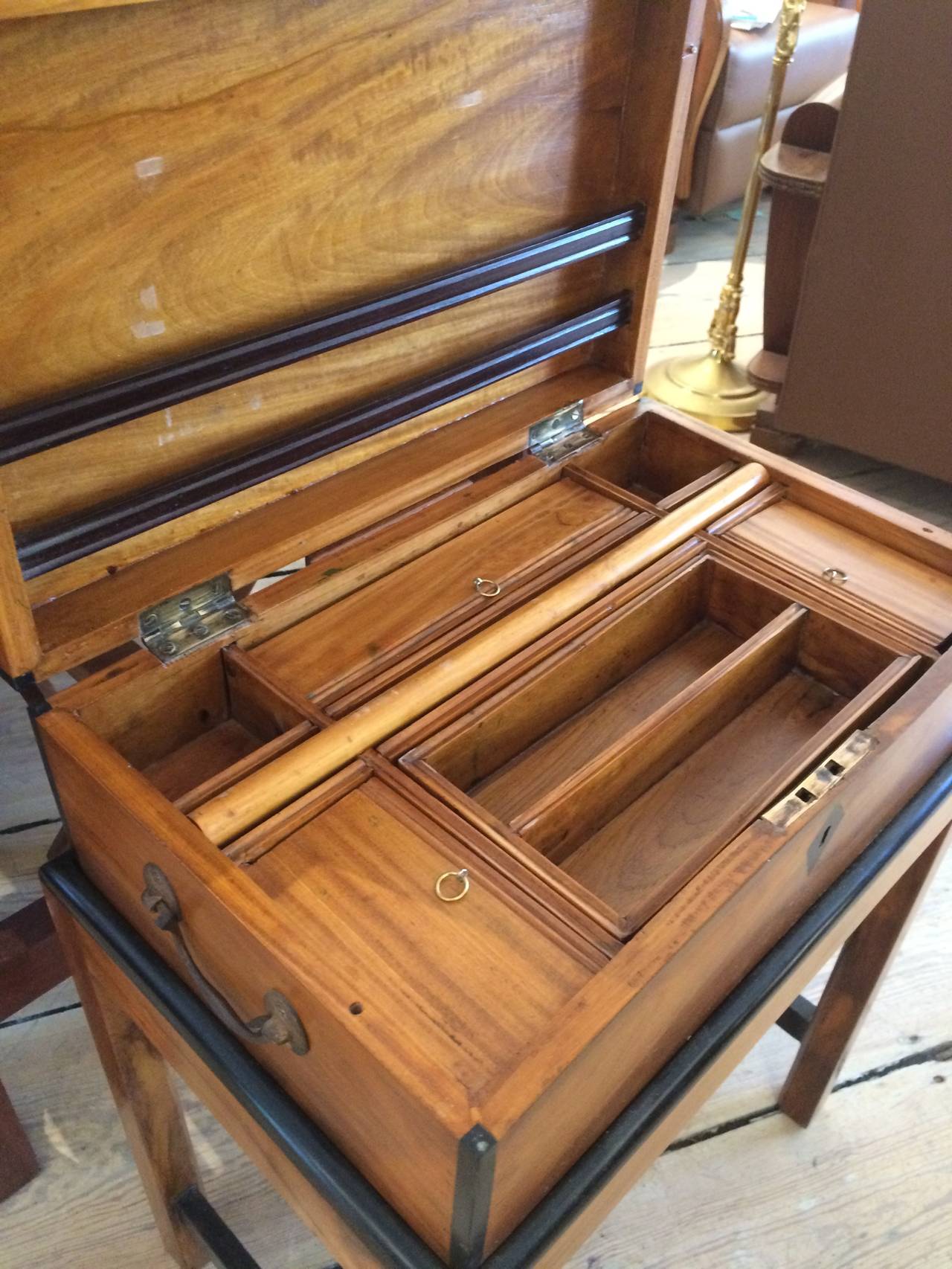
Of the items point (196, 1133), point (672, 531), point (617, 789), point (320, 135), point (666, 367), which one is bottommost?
point (196, 1133)

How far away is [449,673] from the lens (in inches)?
35.5

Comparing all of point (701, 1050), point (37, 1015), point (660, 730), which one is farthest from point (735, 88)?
point (701, 1050)

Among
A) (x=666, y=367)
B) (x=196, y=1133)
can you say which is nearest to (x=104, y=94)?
(x=196, y=1133)

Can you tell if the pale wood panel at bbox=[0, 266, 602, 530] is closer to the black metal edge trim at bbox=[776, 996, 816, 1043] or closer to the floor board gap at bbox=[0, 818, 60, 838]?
the black metal edge trim at bbox=[776, 996, 816, 1043]

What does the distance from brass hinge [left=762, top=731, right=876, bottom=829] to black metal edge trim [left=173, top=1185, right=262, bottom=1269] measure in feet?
2.36

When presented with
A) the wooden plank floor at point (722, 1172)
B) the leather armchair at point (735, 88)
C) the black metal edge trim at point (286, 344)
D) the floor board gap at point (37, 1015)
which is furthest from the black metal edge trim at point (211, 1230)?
the leather armchair at point (735, 88)

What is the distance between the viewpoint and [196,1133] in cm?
134

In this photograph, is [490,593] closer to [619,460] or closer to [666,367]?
[619,460]

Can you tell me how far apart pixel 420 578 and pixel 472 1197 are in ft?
1.80

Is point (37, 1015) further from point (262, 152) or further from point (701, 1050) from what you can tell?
point (262, 152)

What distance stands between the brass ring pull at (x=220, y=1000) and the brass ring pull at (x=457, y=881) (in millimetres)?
135

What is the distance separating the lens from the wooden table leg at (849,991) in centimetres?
113

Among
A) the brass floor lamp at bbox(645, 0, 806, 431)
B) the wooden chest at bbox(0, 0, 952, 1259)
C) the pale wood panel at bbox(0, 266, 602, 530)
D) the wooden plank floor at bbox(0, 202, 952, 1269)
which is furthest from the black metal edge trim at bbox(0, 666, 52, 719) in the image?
the brass floor lamp at bbox(645, 0, 806, 431)

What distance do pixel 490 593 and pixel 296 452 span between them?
0.21m
